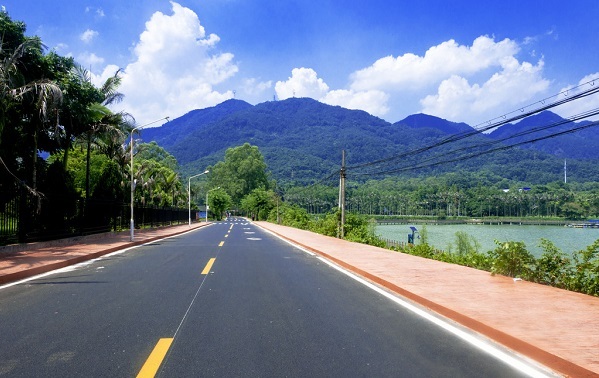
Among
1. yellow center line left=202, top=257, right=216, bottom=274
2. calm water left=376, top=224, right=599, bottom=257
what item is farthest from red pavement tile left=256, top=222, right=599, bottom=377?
calm water left=376, top=224, right=599, bottom=257

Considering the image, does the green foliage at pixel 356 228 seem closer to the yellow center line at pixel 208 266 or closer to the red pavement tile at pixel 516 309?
the yellow center line at pixel 208 266

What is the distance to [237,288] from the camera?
9594mm

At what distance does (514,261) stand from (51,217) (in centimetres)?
1755

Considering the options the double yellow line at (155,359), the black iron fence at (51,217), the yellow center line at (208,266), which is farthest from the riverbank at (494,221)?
the double yellow line at (155,359)

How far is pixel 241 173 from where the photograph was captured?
410ft

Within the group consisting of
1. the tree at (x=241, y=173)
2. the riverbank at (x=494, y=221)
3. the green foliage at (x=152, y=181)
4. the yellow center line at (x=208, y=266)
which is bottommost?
the riverbank at (x=494, y=221)

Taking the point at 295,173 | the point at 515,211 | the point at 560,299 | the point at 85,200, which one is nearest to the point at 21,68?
the point at 85,200

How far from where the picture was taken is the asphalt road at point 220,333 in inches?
183

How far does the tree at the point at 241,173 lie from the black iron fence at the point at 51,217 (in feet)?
301

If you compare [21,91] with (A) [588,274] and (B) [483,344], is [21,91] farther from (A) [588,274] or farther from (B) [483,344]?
(A) [588,274]

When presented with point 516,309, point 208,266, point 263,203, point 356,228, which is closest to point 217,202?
point 263,203

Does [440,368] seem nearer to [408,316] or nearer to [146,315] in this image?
[408,316]

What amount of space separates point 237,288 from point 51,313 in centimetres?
349

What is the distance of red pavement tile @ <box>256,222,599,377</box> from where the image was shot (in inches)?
196
